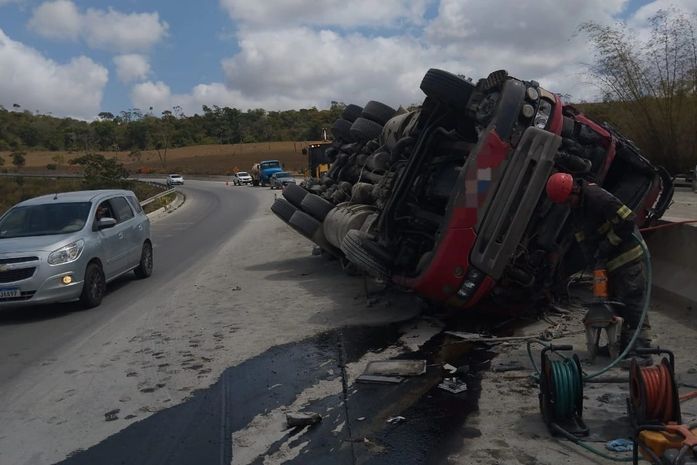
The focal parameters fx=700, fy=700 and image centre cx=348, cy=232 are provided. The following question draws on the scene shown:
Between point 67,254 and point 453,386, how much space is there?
239 inches

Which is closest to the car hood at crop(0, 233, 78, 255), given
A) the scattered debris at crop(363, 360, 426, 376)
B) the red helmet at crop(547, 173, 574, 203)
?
the scattered debris at crop(363, 360, 426, 376)

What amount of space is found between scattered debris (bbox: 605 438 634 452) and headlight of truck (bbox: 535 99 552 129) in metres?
3.31

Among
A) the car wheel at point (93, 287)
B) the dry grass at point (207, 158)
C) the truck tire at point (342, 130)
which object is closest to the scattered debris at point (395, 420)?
the car wheel at point (93, 287)

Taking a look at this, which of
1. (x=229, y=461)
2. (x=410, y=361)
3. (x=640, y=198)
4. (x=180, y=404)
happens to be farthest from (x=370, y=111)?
(x=229, y=461)

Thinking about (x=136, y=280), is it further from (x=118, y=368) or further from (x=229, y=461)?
(x=229, y=461)

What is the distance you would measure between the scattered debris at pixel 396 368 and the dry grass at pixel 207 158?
273 feet

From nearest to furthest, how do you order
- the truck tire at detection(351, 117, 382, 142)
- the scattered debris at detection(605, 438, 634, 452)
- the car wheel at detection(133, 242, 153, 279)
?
A: the scattered debris at detection(605, 438, 634, 452), the truck tire at detection(351, 117, 382, 142), the car wheel at detection(133, 242, 153, 279)

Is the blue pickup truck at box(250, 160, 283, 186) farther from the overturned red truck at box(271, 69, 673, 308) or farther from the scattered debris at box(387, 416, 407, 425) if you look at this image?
the scattered debris at box(387, 416, 407, 425)

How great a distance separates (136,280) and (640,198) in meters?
8.58

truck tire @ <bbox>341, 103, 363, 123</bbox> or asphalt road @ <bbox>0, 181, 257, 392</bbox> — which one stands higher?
truck tire @ <bbox>341, 103, 363, 123</bbox>

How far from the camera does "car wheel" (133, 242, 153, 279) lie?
1245 cm

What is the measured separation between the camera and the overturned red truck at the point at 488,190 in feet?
21.4

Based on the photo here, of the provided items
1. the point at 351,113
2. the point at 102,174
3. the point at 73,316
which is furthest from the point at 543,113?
the point at 102,174

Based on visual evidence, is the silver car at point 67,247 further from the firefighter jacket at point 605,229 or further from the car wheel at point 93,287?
the firefighter jacket at point 605,229
